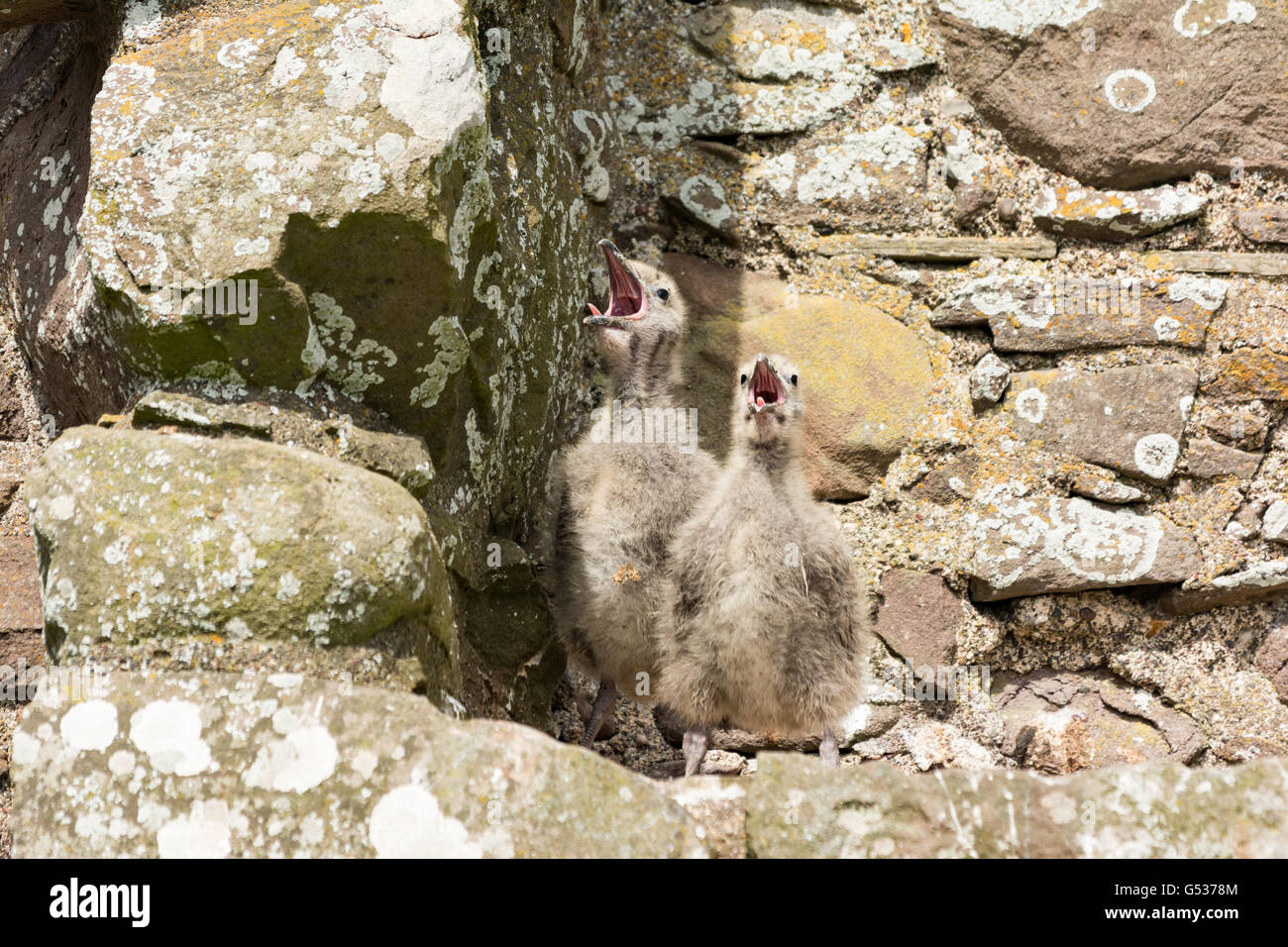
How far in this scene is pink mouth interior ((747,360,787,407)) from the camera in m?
3.56

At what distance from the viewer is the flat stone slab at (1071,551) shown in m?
3.73

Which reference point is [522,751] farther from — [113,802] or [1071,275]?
[1071,275]

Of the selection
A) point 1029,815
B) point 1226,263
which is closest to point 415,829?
point 1029,815

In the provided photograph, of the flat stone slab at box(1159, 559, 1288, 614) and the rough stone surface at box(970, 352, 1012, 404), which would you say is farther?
the rough stone surface at box(970, 352, 1012, 404)

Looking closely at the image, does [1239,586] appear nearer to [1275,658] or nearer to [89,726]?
[1275,658]

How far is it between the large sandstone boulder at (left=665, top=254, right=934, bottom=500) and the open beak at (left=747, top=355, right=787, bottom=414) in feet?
1.27

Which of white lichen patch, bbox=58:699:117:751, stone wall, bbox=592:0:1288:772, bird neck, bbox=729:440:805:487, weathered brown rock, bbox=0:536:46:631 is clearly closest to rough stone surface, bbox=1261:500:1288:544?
stone wall, bbox=592:0:1288:772

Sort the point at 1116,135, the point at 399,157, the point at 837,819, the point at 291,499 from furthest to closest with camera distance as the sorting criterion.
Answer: the point at 1116,135 < the point at 399,157 < the point at 291,499 < the point at 837,819

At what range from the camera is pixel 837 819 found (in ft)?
7.18

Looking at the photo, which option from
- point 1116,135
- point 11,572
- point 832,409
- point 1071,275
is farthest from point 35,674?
point 1116,135

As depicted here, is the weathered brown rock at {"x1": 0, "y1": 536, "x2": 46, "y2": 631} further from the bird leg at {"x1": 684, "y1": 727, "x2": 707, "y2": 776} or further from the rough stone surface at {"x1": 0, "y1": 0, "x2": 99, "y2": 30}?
the bird leg at {"x1": 684, "y1": 727, "x2": 707, "y2": 776}

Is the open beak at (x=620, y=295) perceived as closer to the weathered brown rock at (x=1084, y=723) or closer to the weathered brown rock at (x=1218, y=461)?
the weathered brown rock at (x=1084, y=723)

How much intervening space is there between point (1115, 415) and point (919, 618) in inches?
33.2

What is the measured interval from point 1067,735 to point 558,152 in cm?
222
